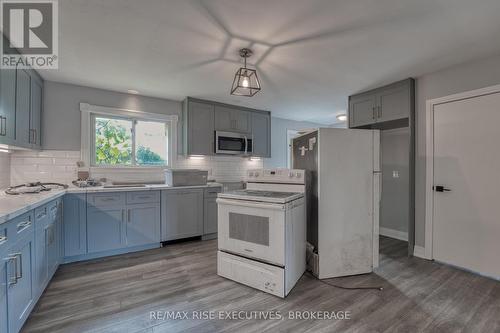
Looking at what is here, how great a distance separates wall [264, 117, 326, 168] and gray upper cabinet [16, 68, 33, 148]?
3952mm

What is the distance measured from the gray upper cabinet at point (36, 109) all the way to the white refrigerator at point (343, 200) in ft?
10.9

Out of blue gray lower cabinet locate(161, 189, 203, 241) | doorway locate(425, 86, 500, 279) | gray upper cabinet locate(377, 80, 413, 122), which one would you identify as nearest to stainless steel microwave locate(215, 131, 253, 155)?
blue gray lower cabinet locate(161, 189, 203, 241)

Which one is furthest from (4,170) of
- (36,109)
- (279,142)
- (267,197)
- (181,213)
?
(279,142)

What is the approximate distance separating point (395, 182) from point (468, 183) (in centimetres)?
131

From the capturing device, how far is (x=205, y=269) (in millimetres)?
2725

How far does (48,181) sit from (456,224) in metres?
5.23

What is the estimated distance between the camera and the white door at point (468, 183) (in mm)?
2531

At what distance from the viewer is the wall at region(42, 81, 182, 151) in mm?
3246

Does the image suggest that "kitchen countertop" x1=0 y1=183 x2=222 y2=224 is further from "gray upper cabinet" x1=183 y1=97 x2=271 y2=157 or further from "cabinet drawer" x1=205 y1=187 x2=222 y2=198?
"gray upper cabinet" x1=183 y1=97 x2=271 y2=157

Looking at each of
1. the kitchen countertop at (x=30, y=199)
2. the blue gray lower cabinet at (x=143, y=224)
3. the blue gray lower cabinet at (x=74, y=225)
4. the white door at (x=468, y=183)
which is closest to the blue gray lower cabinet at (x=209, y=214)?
the kitchen countertop at (x=30, y=199)

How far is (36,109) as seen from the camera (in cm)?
298

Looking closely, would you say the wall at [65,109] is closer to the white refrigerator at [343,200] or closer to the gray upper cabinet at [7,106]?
the gray upper cabinet at [7,106]

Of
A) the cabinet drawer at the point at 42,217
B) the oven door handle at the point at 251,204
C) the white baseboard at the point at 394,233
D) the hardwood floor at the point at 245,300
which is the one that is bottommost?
the hardwood floor at the point at 245,300

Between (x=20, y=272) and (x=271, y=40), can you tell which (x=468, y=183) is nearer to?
(x=271, y=40)
